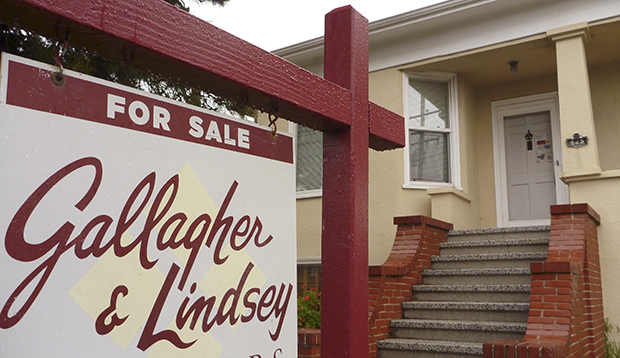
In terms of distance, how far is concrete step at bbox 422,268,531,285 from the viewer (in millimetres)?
5949

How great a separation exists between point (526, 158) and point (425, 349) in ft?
14.2

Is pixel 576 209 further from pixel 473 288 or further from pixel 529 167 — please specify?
pixel 529 167

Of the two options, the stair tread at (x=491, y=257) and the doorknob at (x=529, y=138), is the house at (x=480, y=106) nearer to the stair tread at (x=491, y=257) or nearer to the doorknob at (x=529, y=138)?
the doorknob at (x=529, y=138)

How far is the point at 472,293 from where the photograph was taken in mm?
6043

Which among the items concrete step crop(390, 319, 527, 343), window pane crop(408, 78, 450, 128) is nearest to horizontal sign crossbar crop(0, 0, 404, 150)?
concrete step crop(390, 319, 527, 343)

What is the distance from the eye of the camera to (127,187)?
3.67 feet

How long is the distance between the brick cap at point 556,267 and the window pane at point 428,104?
11.7ft

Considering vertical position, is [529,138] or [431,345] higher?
[529,138]

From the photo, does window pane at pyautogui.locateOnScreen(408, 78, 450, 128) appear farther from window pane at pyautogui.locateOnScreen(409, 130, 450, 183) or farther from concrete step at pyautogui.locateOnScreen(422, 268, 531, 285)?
concrete step at pyautogui.locateOnScreen(422, 268, 531, 285)

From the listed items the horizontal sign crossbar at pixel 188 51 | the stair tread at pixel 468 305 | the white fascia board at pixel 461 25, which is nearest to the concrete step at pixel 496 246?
the stair tread at pixel 468 305

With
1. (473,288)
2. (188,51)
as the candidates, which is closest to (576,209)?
(473,288)

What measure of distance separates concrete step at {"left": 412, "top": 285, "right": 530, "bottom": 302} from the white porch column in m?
1.61

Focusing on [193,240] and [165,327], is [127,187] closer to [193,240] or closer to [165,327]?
[193,240]

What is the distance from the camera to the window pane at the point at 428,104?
8.35 metres
